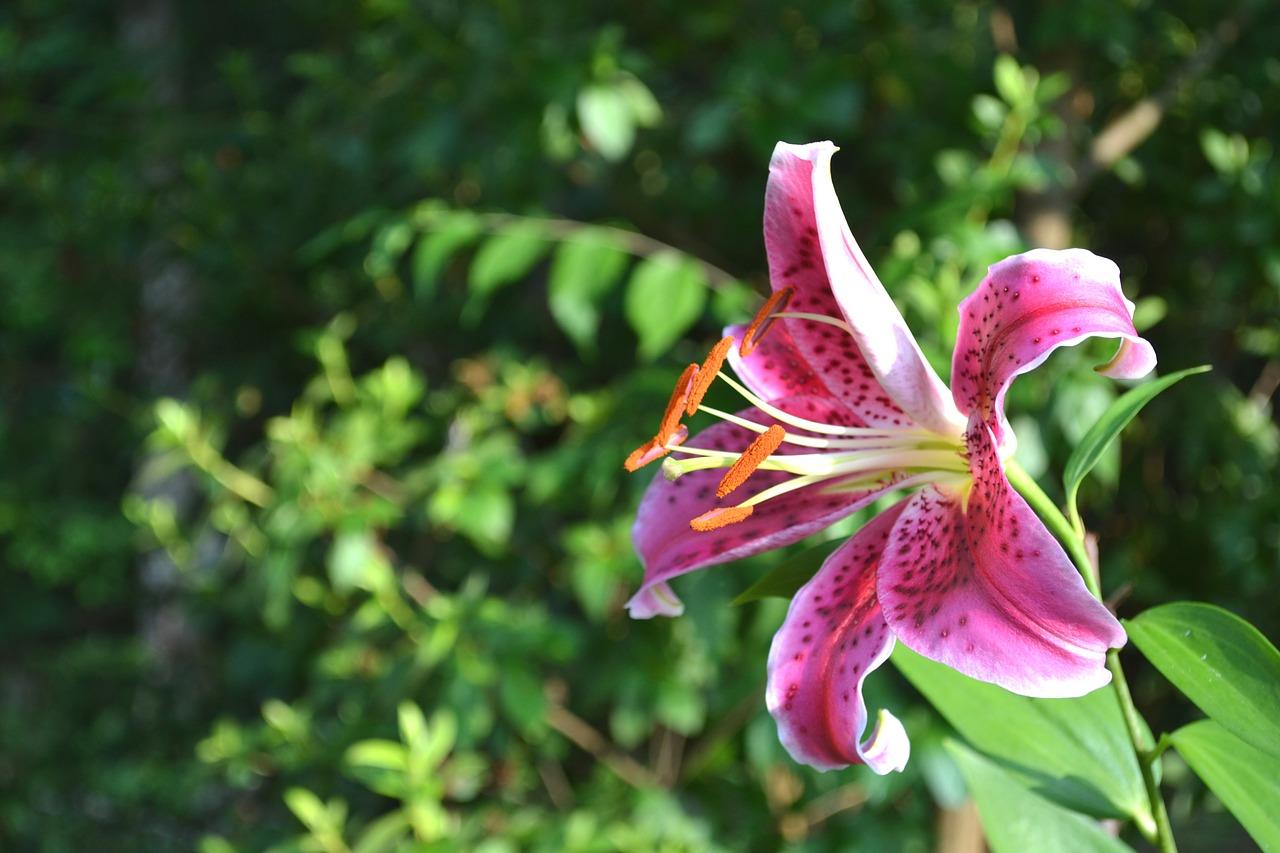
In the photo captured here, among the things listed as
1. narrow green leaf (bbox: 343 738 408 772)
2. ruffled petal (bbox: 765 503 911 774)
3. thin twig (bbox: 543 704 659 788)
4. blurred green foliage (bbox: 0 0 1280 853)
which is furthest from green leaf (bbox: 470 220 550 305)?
ruffled petal (bbox: 765 503 911 774)

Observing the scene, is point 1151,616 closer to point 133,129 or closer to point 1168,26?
point 1168,26

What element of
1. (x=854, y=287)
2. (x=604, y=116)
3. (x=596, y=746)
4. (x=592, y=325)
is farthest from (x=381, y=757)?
(x=854, y=287)

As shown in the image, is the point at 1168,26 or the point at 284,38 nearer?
the point at 1168,26

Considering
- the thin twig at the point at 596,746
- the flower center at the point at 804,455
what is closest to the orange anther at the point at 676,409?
the flower center at the point at 804,455

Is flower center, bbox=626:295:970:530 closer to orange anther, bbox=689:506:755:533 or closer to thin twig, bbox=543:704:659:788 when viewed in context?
orange anther, bbox=689:506:755:533

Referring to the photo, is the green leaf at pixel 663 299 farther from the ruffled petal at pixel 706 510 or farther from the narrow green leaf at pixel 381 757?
the ruffled petal at pixel 706 510

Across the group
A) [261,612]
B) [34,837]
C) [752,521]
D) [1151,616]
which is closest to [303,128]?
[261,612]

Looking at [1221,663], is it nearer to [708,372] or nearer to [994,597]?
[994,597]
